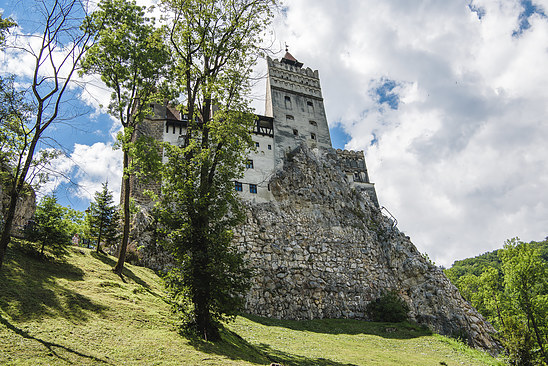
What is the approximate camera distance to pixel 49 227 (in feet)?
48.5

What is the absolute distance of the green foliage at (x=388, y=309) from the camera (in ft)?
90.1

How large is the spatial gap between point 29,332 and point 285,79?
3858 cm

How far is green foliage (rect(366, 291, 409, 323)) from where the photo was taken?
90.1 feet

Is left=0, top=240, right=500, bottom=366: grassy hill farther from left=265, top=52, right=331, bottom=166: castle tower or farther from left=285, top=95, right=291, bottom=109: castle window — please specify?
left=285, top=95, right=291, bottom=109: castle window

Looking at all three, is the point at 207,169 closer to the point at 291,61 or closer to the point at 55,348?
the point at 55,348

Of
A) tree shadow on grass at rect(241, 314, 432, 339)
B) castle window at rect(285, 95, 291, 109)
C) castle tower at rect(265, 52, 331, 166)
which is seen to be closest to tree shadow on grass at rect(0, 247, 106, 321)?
tree shadow on grass at rect(241, 314, 432, 339)

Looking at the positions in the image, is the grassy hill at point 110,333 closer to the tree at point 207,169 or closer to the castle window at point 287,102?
the tree at point 207,169

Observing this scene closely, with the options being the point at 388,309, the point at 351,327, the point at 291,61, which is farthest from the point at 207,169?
the point at 291,61

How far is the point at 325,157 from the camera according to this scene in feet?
125

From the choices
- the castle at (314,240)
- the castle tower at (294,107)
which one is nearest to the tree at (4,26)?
the castle at (314,240)

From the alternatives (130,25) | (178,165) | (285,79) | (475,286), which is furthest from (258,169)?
(475,286)

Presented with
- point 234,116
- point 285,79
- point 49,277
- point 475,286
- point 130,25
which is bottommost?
point 475,286

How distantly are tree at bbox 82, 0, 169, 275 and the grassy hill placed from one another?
3534 millimetres

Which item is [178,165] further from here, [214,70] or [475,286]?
[475,286]
